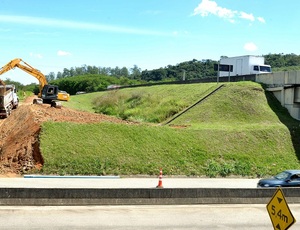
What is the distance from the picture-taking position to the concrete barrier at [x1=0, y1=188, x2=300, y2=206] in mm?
15922

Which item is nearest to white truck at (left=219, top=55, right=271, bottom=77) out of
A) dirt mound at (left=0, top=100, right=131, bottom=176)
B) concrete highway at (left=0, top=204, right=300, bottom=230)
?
dirt mound at (left=0, top=100, right=131, bottom=176)

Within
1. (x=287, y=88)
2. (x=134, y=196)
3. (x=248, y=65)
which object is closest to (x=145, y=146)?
(x=134, y=196)

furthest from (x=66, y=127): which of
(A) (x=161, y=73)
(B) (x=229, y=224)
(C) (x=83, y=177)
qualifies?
(A) (x=161, y=73)

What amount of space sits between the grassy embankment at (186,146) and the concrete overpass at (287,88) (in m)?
1.25

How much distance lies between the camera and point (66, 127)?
93.7 feet

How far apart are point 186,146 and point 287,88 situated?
1679 centimetres

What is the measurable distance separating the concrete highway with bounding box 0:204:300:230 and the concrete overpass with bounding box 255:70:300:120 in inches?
953

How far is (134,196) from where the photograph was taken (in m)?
17.1

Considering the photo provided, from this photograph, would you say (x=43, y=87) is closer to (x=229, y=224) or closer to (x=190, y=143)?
(x=190, y=143)

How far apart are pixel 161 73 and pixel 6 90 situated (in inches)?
6254

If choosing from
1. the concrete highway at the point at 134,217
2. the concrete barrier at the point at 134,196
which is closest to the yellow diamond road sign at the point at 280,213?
the concrete highway at the point at 134,217

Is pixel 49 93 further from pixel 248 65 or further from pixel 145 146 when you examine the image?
pixel 248 65

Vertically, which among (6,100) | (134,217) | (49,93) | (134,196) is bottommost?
(134,217)

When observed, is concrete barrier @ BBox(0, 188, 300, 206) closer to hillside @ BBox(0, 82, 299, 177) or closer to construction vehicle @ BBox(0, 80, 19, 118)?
hillside @ BBox(0, 82, 299, 177)
